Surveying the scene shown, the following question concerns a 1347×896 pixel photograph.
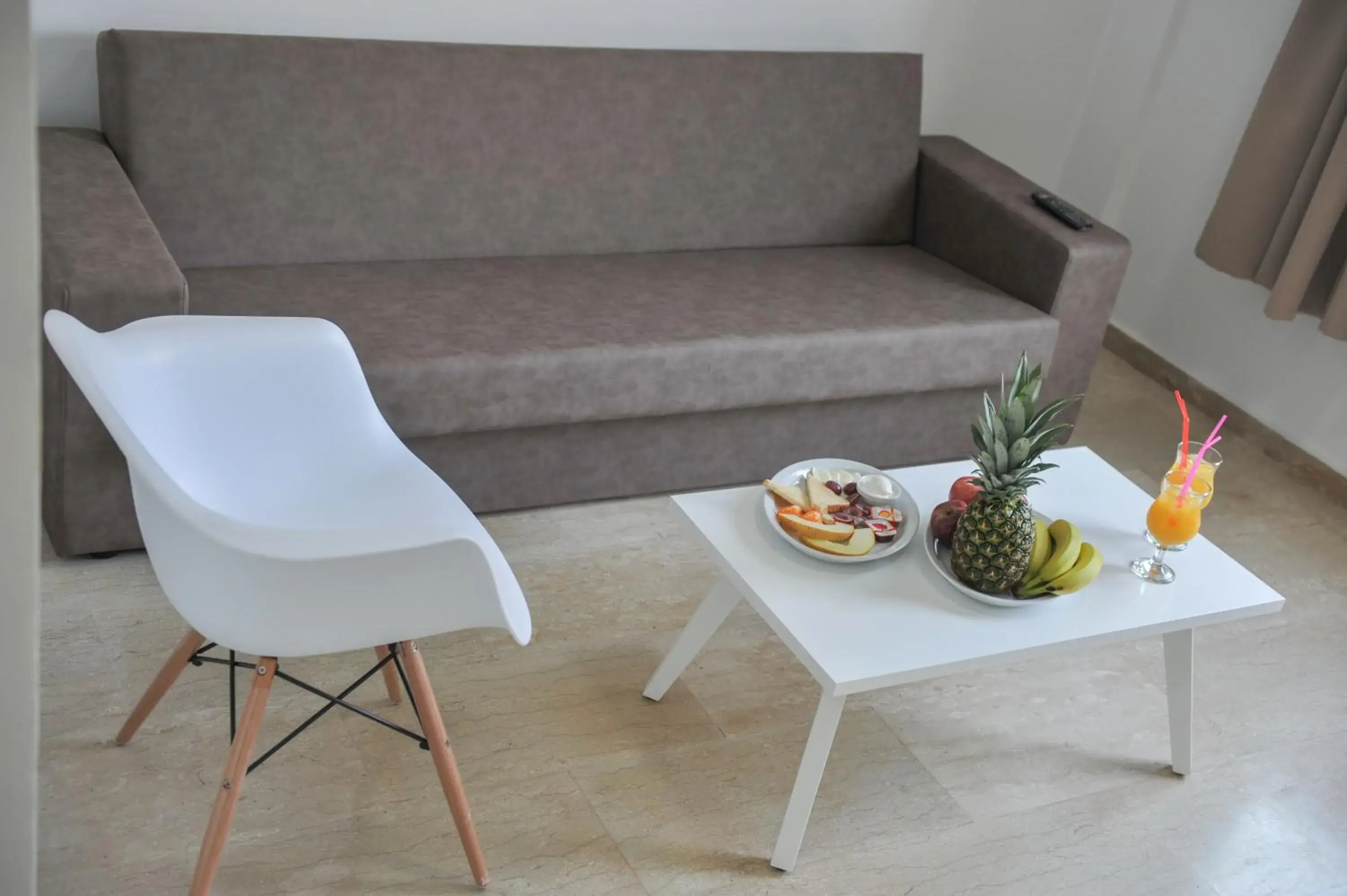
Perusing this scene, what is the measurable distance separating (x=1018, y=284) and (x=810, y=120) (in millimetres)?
634

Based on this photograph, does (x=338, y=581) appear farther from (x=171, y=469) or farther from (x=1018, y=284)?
(x=1018, y=284)

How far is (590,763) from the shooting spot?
2061mm

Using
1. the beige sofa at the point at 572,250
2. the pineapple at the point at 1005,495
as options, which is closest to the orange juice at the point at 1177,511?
the pineapple at the point at 1005,495

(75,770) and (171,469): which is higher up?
(171,469)

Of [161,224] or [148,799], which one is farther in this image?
[161,224]

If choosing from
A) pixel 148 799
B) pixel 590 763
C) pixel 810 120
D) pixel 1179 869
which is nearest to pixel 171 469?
pixel 148 799

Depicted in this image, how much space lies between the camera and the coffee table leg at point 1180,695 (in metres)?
2.12

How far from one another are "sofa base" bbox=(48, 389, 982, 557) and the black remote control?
1.46 ft

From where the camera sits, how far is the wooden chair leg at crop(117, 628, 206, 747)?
1.81 meters

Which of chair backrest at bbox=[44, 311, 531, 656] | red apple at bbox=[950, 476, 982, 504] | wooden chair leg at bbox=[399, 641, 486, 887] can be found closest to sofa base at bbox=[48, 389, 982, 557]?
chair backrest at bbox=[44, 311, 531, 656]

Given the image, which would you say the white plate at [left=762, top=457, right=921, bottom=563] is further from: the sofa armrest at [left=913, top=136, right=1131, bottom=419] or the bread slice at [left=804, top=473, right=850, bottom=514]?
the sofa armrest at [left=913, top=136, right=1131, bottom=419]

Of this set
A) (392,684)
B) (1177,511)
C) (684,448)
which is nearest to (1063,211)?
(684,448)

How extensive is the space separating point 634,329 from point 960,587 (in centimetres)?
94

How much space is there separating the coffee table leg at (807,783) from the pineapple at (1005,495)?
288 mm
